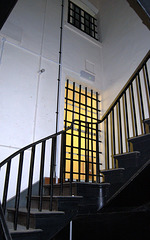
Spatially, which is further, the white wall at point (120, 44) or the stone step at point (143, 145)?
the white wall at point (120, 44)

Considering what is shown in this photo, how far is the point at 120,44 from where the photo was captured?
5.52m

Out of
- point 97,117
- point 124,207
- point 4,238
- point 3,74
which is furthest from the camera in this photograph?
point 97,117

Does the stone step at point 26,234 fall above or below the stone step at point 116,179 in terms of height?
below

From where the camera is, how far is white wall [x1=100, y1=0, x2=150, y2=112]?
195 inches

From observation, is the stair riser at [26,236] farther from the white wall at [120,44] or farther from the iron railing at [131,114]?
the white wall at [120,44]

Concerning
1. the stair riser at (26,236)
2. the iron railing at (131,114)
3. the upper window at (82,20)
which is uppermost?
the upper window at (82,20)

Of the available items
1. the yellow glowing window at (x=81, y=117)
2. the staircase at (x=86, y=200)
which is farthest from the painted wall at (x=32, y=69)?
the staircase at (x=86, y=200)

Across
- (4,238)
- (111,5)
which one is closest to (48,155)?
(4,238)

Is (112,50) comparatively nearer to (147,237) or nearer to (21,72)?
(21,72)

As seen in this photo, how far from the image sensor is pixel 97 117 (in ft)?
17.8

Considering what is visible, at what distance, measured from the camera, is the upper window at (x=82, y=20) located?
5886 mm

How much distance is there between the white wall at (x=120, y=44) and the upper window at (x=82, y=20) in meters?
0.30

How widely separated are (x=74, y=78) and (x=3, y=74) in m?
1.74

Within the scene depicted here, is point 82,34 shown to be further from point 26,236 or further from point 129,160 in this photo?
point 26,236
